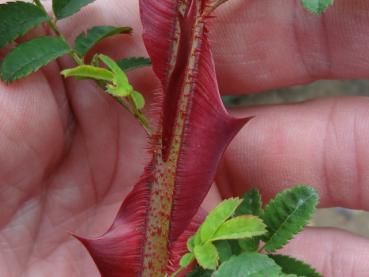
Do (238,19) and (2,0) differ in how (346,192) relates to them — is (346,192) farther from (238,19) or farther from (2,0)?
(2,0)

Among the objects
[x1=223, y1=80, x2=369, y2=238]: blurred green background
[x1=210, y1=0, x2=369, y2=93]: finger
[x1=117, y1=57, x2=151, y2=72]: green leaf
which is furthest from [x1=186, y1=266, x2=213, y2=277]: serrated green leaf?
[x1=223, y1=80, x2=369, y2=238]: blurred green background

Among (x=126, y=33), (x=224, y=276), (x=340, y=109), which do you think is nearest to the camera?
(x=224, y=276)

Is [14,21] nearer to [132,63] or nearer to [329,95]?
[132,63]

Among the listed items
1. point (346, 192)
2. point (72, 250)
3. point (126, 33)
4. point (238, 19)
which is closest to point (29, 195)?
point (72, 250)

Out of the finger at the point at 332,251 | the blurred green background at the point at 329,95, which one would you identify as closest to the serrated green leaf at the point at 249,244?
the finger at the point at 332,251

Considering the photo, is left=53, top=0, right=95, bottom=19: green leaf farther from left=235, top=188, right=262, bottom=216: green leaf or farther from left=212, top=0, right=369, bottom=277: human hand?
left=235, top=188, right=262, bottom=216: green leaf

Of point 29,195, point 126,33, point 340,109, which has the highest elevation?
point 126,33
